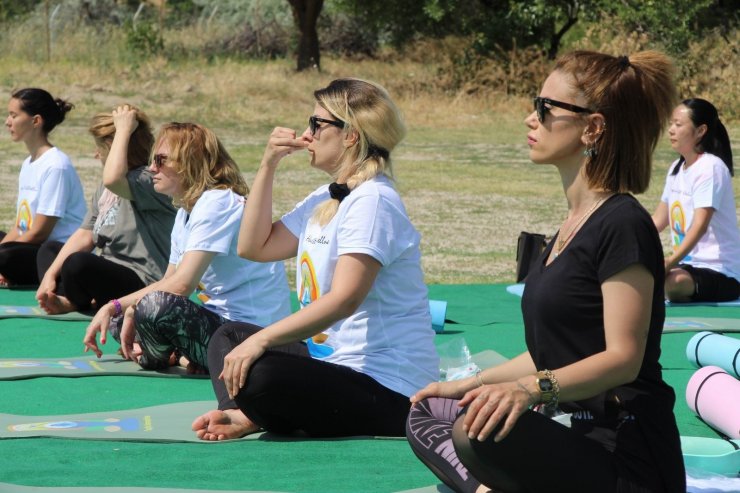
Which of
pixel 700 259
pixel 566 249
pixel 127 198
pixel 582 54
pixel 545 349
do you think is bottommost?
pixel 700 259

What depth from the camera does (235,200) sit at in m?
5.52

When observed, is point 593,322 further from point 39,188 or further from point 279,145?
point 39,188

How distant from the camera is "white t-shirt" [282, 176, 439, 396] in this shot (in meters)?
4.19

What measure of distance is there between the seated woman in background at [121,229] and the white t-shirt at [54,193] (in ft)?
2.82

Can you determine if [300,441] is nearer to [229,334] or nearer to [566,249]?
[229,334]

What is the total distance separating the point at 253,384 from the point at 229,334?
621mm

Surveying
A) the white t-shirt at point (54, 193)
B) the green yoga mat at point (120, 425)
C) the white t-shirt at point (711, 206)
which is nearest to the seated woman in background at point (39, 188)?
the white t-shirt at point (54, 193)

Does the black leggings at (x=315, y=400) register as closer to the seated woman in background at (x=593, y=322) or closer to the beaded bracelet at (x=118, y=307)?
the seated woman in background at (x=593, y=322)

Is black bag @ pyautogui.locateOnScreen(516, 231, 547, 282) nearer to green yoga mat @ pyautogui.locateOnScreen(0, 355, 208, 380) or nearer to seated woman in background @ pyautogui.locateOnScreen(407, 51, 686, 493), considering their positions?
green yoga mat @ pyautogui.locateOnScreen(0, 355, 208, 380)

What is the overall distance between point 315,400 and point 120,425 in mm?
892

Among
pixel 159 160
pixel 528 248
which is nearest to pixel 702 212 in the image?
pixel 528 248

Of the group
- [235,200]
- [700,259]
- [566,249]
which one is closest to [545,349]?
[566,249]

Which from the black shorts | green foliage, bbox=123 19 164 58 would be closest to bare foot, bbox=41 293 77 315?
the black shorts

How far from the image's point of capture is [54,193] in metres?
7.95
